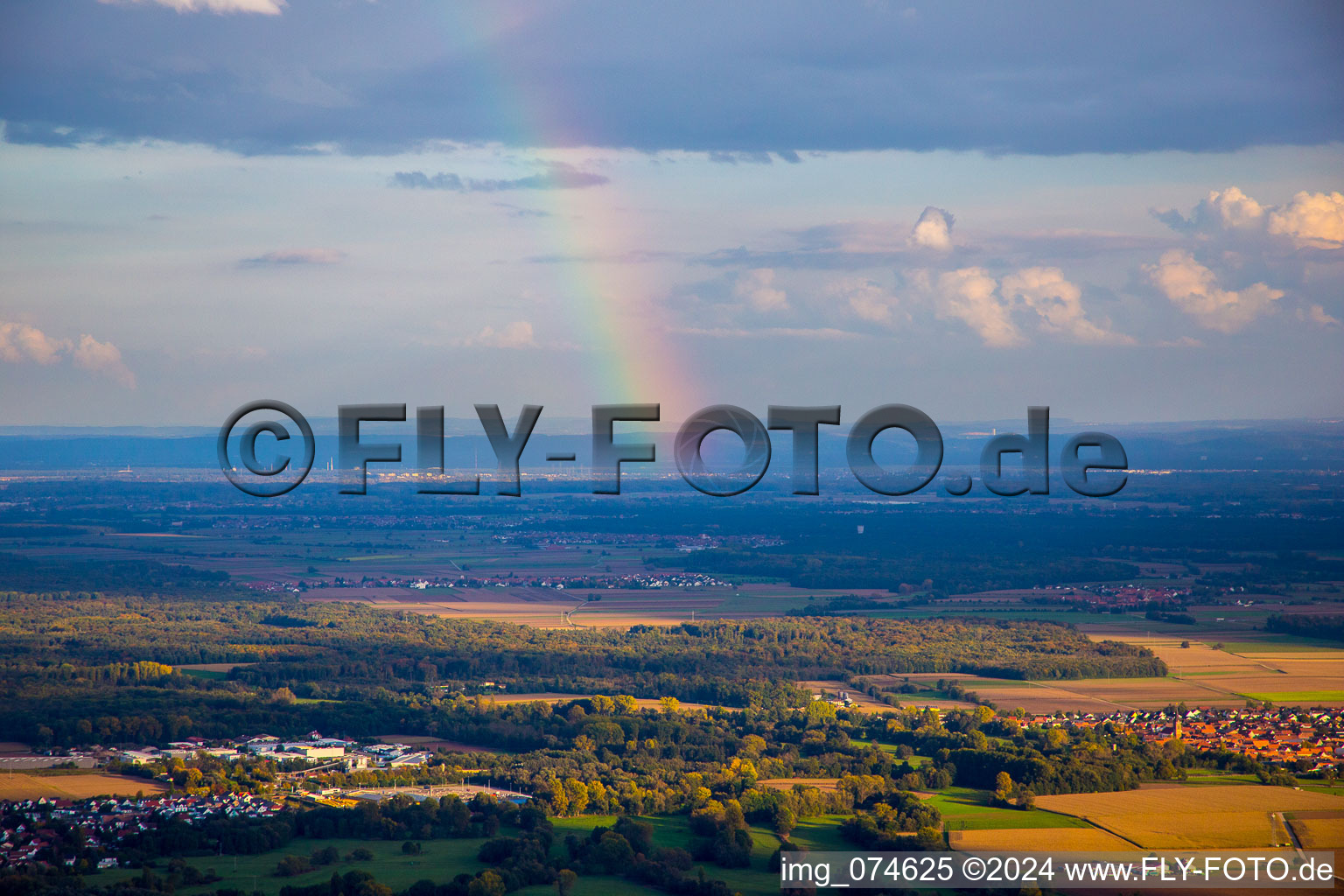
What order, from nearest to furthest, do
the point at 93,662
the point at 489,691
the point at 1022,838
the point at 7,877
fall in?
the point at 7,877 < the point at 1022,838 < the point at 489,691 < the point at 93,662

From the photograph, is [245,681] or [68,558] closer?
[245,681]

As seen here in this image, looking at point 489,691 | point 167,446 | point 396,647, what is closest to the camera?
point 489,691

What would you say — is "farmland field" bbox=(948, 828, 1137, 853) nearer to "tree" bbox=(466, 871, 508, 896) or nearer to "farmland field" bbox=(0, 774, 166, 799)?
"tree" bbox=(466, 871, 508, 896)

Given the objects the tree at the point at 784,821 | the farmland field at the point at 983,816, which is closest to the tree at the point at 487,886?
the tree at the point at 784,821

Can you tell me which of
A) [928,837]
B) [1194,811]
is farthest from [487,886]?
[1194,811]

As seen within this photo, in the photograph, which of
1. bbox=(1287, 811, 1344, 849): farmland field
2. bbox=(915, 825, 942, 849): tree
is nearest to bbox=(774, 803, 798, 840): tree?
bbox=(915, 825, 942, 849): tree

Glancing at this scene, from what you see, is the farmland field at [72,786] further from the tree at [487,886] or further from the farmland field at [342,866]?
the tree at [487,886]

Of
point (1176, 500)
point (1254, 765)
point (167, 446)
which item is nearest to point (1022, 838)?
point (1254, 765)

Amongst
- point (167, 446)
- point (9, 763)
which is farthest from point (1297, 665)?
point (167, 446)

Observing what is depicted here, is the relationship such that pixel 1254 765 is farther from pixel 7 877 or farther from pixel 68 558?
pixel 68 558
